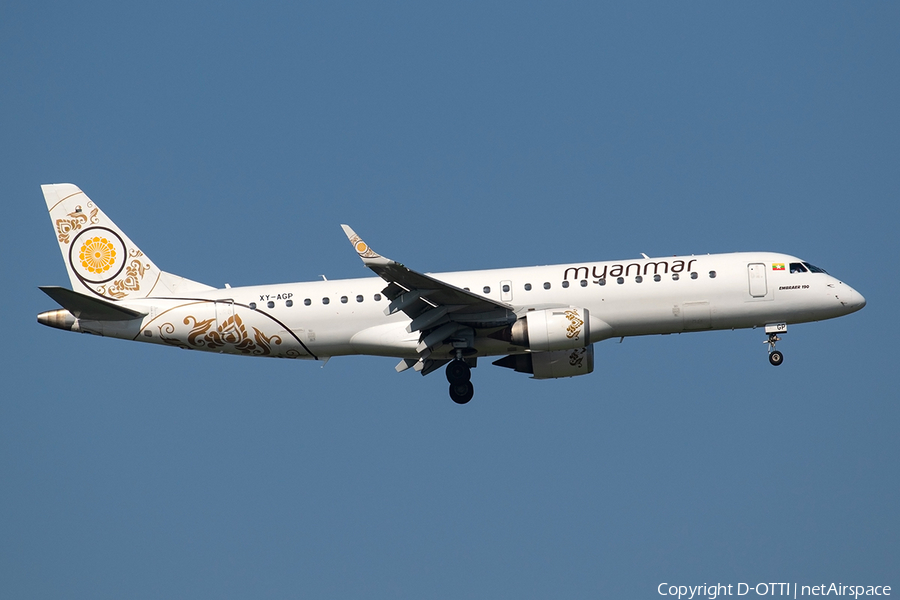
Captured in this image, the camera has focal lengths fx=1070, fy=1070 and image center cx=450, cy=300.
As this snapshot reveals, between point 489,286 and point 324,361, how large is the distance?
6.37m

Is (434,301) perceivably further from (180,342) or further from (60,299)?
(60,299)

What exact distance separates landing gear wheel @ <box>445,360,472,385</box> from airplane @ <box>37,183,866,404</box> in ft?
0.11

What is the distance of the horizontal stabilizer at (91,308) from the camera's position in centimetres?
3441

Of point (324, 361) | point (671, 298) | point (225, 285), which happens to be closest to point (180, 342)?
point (225, 285)

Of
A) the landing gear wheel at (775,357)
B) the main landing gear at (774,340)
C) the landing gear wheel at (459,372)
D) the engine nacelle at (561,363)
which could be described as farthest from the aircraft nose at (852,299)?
the landing gear wheel at (459,372)

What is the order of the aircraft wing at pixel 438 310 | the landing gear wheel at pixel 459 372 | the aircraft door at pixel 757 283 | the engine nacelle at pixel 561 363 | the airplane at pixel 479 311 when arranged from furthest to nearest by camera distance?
the engine nacelle at pixel 561 363
the landing gear wheel at pixel 459 372
the aircraft door at pixel 757 283
the airplane at pixel 479 311
the aircraft wing at pixel 438 310

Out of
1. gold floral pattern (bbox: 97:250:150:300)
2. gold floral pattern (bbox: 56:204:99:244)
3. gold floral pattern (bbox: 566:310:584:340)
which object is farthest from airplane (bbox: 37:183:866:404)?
gold floral pattern (bbox: 56:204:99:244)

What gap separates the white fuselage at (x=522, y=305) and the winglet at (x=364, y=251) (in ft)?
14.7

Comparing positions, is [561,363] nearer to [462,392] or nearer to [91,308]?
[462,392]

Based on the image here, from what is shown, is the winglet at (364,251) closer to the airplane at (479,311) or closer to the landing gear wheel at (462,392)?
the airplane at (479,311)

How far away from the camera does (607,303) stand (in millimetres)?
35406

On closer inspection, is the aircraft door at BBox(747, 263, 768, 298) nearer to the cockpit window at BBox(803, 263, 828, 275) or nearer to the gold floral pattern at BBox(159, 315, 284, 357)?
the cockpit window at BBox(803, 263, 828, 275)

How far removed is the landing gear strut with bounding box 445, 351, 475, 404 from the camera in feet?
120

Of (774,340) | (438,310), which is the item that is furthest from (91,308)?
(774,340)
